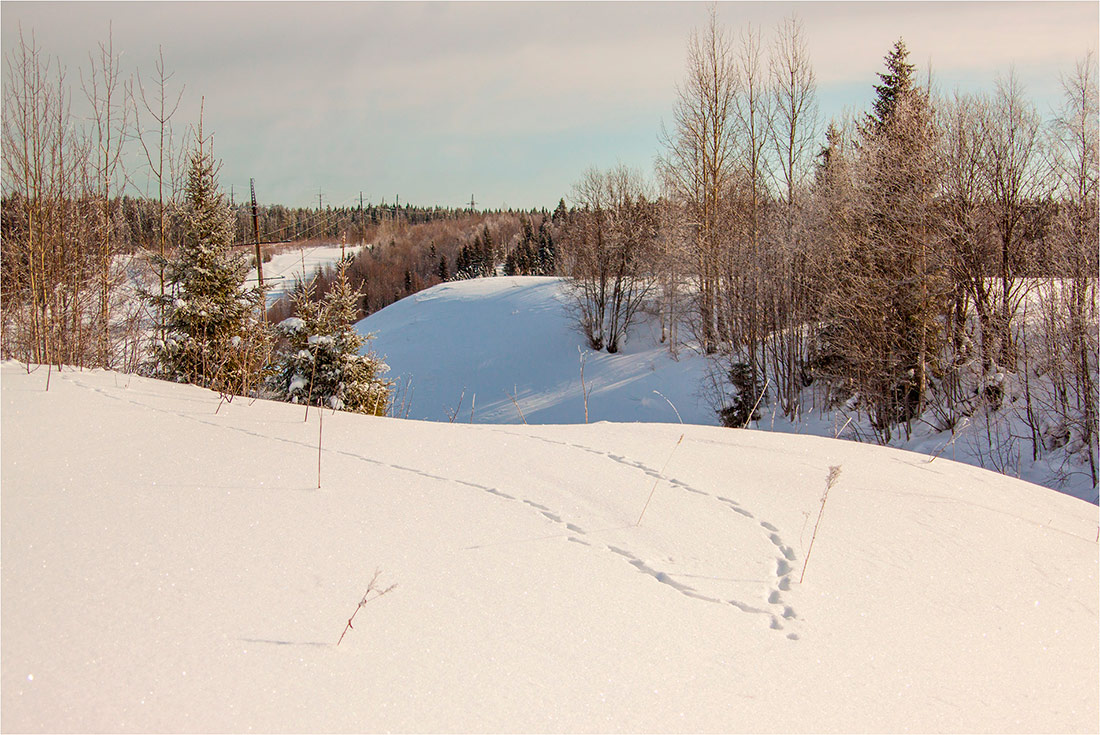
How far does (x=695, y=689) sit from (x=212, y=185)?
11.2 m

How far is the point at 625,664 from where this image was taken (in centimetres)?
188

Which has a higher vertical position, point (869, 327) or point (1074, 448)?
point (869, 327)

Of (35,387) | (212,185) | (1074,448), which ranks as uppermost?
(212,185)

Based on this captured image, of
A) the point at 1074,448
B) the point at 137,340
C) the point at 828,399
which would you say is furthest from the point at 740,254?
the point at 137,340

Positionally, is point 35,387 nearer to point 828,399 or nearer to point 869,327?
point 869,327

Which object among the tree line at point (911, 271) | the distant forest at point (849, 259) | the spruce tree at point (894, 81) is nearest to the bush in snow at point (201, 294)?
the distant forest at point (849, 259)

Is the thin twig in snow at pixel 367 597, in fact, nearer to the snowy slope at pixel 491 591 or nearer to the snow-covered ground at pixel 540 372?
the snowy slope at pixel 491 591

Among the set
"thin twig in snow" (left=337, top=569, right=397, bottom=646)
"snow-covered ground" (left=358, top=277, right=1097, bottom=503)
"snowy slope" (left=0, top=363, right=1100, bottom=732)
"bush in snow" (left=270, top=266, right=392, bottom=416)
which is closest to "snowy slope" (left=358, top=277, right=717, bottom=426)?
"snow-covered ground" (left=358, top=277, right=1097, bottom=503)

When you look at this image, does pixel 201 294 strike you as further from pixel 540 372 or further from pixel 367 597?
pixel 540 372

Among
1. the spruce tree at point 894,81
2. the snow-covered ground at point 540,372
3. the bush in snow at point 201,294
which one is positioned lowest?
the snow-covered ground at point 540,372

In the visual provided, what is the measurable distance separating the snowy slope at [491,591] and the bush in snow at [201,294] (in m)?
6.62

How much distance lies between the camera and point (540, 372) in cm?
2573

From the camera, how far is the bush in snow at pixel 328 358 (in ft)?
31.8

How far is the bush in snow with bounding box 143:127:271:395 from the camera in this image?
387 inches
